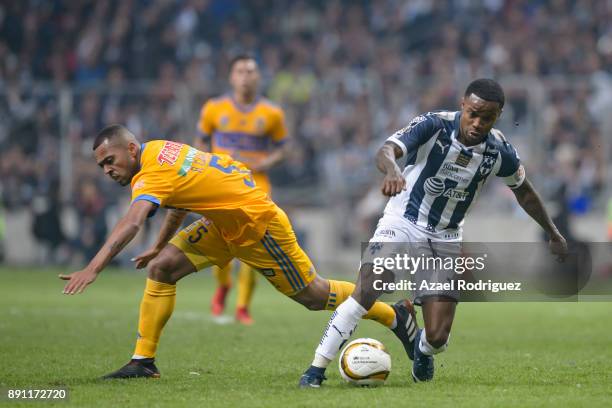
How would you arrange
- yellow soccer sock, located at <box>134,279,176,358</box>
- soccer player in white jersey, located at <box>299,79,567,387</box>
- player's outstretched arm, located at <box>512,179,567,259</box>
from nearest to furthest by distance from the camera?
soccer player in white jersey, located at <box>299,79,567,387</box> < yellow soccer sock, located at <box>134,279,176,358</box> < player's outstretched arm, located at <box>512,179,567,259</box>

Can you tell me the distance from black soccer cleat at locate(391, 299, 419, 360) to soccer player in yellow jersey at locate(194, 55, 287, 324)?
4.23 meters

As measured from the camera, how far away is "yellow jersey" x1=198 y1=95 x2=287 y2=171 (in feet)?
42.2

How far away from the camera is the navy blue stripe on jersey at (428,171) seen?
792 centimetres

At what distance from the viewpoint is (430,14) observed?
26750mm

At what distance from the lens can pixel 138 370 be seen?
7.92 meters

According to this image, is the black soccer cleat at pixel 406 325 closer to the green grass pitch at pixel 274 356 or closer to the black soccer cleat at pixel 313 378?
the green grass pitch at pixel 274 356

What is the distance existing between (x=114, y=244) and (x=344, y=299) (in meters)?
2.09

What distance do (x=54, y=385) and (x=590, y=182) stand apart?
52.5ft

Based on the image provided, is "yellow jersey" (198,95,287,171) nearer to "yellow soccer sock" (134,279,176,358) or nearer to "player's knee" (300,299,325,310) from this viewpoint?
"player's knee" (300,299,325,310)

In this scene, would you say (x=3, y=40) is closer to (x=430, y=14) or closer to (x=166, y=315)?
(x=430, y=14)

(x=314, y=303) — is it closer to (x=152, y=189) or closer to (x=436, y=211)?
(x=436, y=211)

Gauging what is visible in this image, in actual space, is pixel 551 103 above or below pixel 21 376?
above

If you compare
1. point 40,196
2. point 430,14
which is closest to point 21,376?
point 40,196

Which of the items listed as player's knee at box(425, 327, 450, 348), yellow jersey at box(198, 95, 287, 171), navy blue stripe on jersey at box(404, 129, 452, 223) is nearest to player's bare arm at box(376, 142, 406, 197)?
navy blue stripe on jersey at box(404, 129, 452, 223)
